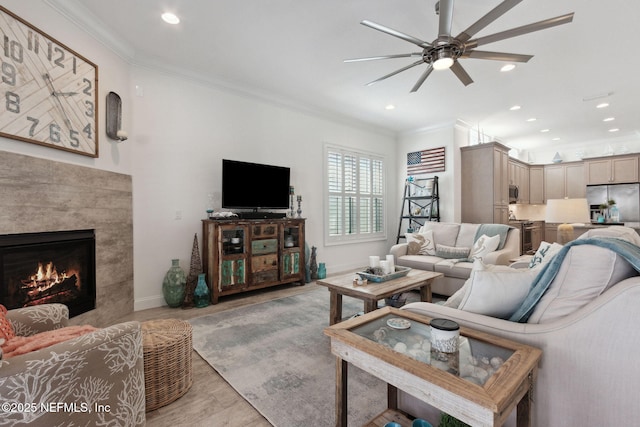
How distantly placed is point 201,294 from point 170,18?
291 centimetres

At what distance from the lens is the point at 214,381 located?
195 centimetres

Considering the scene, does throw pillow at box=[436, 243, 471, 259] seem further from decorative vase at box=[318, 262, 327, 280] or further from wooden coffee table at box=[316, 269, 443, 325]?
decorative vase at box=[318, 262, 327, 280]

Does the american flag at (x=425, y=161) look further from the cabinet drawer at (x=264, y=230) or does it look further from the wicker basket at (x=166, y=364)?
the wicker basket at (x=166, y=364)

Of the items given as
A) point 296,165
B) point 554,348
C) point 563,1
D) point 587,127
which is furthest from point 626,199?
point 554,348

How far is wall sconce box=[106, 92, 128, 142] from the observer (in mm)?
2941

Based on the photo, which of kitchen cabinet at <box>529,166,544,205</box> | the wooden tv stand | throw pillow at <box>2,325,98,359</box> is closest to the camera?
throw pillow at <box>2,325,98,359</box>

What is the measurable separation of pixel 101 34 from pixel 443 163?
572 cm

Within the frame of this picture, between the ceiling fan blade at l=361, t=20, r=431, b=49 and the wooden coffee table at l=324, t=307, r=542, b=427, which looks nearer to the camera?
the wooden coffee table at l=324, t=307, r=542, b=427

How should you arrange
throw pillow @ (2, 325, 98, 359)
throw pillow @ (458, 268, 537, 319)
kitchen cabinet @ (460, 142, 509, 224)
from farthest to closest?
kitchen cabinet @ (460, 142, 509, 224) → throw pillow @ (458, 268, 537, 319) → throw pillow @ (2, 325, 98, 359)

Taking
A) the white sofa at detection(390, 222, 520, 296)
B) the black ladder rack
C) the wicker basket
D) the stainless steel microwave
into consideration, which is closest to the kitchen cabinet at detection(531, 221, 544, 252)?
the stainless steel microwave

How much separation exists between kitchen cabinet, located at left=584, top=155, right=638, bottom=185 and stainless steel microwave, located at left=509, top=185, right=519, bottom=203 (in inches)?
78.5

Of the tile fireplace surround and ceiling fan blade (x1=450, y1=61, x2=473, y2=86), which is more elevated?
ceiling fan blade (x1=450, y1=61, x2=473, y2=86)

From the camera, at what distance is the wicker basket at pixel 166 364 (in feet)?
5.43

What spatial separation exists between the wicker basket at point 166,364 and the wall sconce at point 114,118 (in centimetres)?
211
